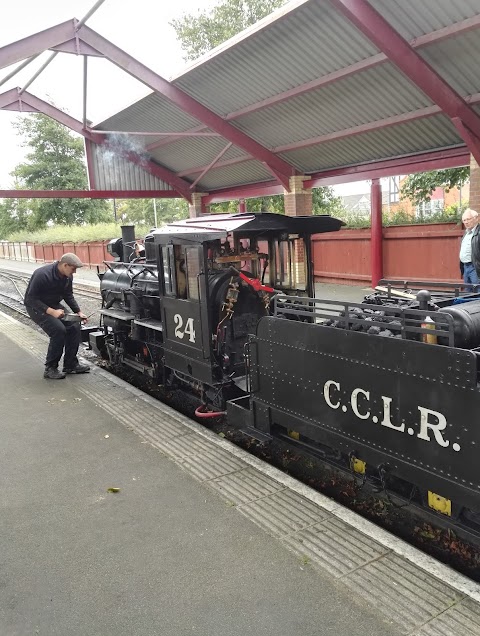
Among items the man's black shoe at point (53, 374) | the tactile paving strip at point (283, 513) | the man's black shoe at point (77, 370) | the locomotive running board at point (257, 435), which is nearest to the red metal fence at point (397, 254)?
the man's black shoe at point (77, 370)

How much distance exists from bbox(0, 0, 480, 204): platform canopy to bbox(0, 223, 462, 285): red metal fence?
6.63 ft

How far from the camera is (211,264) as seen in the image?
5.84m

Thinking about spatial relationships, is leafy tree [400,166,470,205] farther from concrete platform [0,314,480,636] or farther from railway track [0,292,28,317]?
concrete platform [0,314,480,636]

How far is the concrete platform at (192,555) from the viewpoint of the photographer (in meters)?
2.93

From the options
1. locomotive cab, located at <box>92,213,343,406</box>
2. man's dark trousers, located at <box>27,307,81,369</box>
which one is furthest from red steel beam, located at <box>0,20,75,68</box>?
locomotive cab, located at <box>92,213,343,406</box>

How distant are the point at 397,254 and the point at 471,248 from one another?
921cm

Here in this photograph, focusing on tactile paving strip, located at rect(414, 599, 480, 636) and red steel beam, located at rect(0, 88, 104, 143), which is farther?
red steel beam, located at rect(0, 88, 104, 143)

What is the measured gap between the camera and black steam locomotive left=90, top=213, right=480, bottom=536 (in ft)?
11.0

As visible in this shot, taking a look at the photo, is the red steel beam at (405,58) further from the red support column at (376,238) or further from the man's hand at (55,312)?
the man's hand at (55,312)

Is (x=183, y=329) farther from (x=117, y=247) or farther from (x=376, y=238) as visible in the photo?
(x=376, y=238)

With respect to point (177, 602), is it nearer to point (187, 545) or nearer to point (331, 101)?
point (187, 545)

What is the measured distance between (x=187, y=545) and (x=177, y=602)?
1.89 feet

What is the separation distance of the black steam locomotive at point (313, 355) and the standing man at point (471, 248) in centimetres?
222

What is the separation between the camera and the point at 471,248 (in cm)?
732
